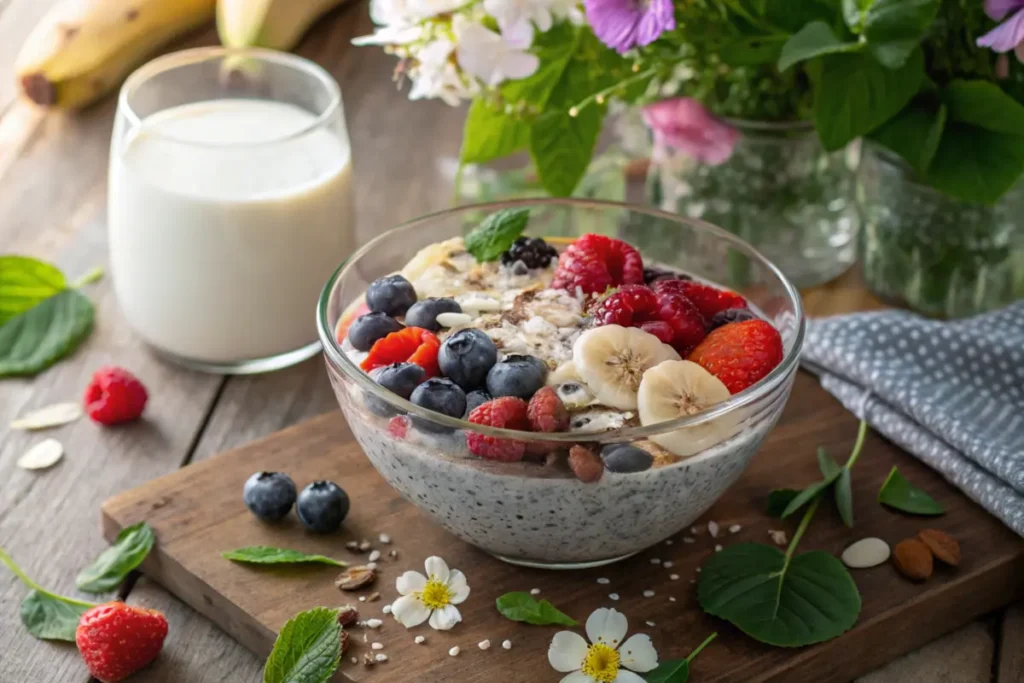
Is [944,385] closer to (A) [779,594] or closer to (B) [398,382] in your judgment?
(A) [779,594]

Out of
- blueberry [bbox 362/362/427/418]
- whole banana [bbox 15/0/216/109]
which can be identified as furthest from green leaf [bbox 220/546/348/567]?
whole banana [bbox 15/0/216/109]

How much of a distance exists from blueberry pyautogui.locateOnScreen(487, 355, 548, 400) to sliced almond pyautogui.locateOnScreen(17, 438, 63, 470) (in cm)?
72

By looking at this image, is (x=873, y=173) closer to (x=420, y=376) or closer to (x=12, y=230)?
(x=420, y=376)

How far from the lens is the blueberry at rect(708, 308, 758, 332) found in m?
1.46

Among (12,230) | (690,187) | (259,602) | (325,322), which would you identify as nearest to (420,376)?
(325,322)

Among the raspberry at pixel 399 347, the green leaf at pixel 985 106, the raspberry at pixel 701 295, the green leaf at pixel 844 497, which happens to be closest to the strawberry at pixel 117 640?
the raspberry at pixel 399 347

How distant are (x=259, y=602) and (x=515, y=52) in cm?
81

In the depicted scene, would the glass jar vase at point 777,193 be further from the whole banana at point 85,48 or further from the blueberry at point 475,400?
the whole banana at point 85,48

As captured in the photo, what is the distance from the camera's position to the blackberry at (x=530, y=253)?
1.56m

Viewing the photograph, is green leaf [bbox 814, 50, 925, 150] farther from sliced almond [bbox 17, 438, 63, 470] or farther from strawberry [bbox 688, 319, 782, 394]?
sliced almond [bbox 17, 438, 63, 470]

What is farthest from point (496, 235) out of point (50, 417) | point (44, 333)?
point (44, 333)

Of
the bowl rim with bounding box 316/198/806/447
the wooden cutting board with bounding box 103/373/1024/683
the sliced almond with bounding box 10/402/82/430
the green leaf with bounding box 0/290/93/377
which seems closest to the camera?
the bowl rim with bounding box 316/198/806/447

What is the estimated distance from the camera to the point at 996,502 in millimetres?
1550

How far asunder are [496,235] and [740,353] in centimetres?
36
